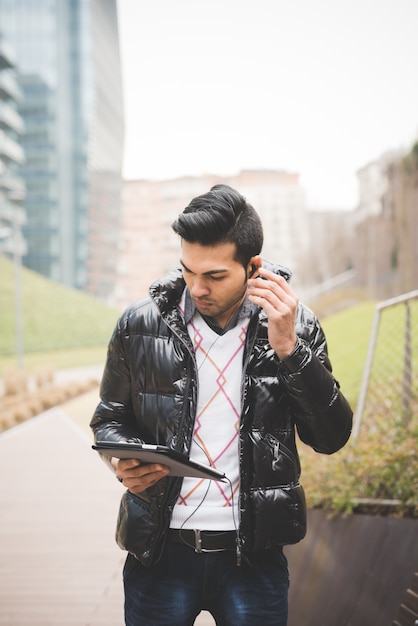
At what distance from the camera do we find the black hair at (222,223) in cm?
137

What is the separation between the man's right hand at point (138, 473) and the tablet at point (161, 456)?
18 millimetres

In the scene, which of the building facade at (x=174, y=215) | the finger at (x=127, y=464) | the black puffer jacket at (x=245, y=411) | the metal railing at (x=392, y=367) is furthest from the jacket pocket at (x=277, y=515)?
the building facade at (x=174, y=215)

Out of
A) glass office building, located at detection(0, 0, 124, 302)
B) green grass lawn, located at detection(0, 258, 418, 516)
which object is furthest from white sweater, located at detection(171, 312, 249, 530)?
glass office building, located at detection(0, 0, 124, 302)

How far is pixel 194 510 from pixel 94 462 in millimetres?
6871

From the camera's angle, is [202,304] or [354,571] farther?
[354,571]

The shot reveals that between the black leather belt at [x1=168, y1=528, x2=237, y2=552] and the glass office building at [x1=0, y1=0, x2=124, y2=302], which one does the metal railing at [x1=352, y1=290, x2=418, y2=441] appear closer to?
the black leather belt at [x1=168, y1=528, x2=237, y2=552]

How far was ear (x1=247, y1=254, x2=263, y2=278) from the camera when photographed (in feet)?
4.75

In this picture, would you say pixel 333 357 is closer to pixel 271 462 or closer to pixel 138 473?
pixel 271 462

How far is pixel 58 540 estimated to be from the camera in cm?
489

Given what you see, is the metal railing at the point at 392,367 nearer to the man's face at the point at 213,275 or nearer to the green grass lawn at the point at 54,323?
the man's face at the point at 213,275

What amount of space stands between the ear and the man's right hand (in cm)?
48

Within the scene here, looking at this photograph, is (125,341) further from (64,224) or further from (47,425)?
(64,224)

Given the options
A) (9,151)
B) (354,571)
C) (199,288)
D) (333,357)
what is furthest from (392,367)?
(9,151)

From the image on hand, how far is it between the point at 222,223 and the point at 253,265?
0.46ft
